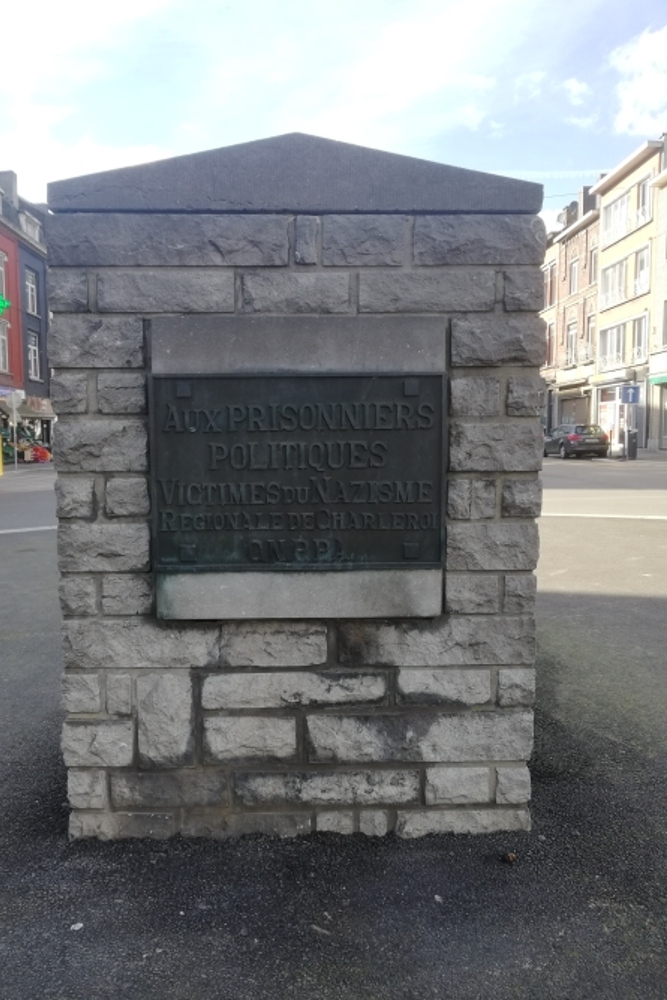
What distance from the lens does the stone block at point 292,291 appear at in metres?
2.74

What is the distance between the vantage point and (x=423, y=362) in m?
2.77

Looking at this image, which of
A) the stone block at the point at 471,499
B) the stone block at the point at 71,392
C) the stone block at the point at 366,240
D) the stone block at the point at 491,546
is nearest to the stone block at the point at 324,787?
the stone block at the point at 491,546

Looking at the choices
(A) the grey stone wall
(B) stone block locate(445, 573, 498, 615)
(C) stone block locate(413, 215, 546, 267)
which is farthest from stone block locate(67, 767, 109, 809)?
(C) stone block locate(413, 215, 546, 267)

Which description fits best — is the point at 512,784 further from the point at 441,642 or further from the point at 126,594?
the point at 126,594

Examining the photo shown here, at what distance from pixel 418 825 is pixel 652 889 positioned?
2.77 feet

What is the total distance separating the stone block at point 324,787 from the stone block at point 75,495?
119 centimetres

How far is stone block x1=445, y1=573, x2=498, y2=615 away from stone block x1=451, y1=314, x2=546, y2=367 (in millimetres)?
809

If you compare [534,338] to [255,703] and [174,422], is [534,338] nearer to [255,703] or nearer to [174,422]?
[174,422]

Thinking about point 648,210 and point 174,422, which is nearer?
point 174,422

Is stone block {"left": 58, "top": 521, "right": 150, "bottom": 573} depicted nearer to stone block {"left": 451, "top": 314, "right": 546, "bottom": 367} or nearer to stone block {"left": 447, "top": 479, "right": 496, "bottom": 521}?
stone block {"left": 447, "top": 479, "right": 496, "bottom": 521}

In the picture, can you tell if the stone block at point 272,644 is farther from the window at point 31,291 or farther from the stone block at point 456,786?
the window at point 31,291

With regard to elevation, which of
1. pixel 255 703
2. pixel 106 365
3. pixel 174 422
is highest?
pixel 106 365

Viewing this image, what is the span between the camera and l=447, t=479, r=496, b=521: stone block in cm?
284

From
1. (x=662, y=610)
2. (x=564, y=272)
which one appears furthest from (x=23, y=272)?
(x=662, y=610)
